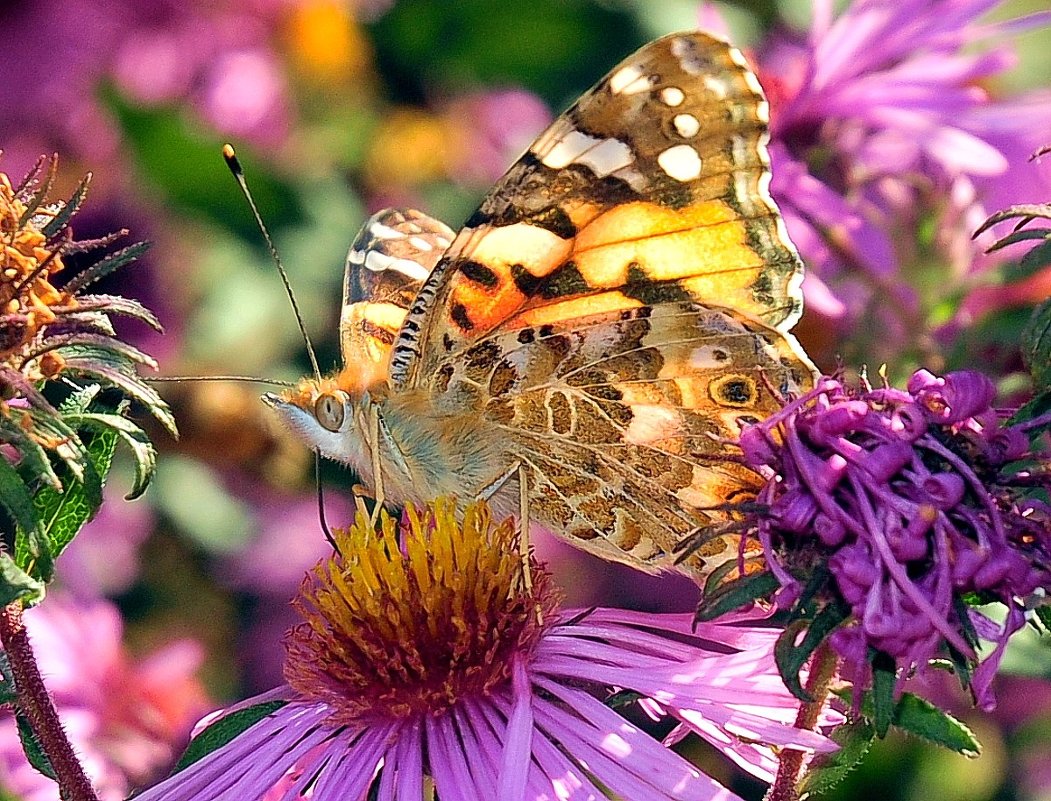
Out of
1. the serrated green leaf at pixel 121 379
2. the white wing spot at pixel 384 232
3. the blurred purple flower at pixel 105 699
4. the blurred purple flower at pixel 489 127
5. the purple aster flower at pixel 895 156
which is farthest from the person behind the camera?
the blurred purple flower at pixel 489 127

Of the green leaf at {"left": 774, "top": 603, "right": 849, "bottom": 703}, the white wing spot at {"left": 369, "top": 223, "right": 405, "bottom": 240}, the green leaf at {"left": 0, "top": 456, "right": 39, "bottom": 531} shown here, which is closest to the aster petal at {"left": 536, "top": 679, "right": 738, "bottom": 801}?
the green leaf at {"left": 774, "top": 603, "right": 849, "bottom": 703}

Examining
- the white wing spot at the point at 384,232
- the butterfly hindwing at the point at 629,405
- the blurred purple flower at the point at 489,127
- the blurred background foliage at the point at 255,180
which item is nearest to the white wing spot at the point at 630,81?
the butterfly hindwing at the point at 629,405

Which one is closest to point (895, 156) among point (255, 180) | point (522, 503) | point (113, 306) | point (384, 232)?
point (384, 232)

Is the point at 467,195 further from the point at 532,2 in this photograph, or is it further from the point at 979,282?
the point at 979,282

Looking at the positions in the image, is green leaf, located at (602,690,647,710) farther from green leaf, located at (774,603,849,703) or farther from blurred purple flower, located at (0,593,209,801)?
blurred purple flower, located at (0,593,209,801)

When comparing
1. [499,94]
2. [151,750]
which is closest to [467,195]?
[499,94]

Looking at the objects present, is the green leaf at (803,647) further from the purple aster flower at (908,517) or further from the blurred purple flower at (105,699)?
the blurred purple flower at (105,699)
